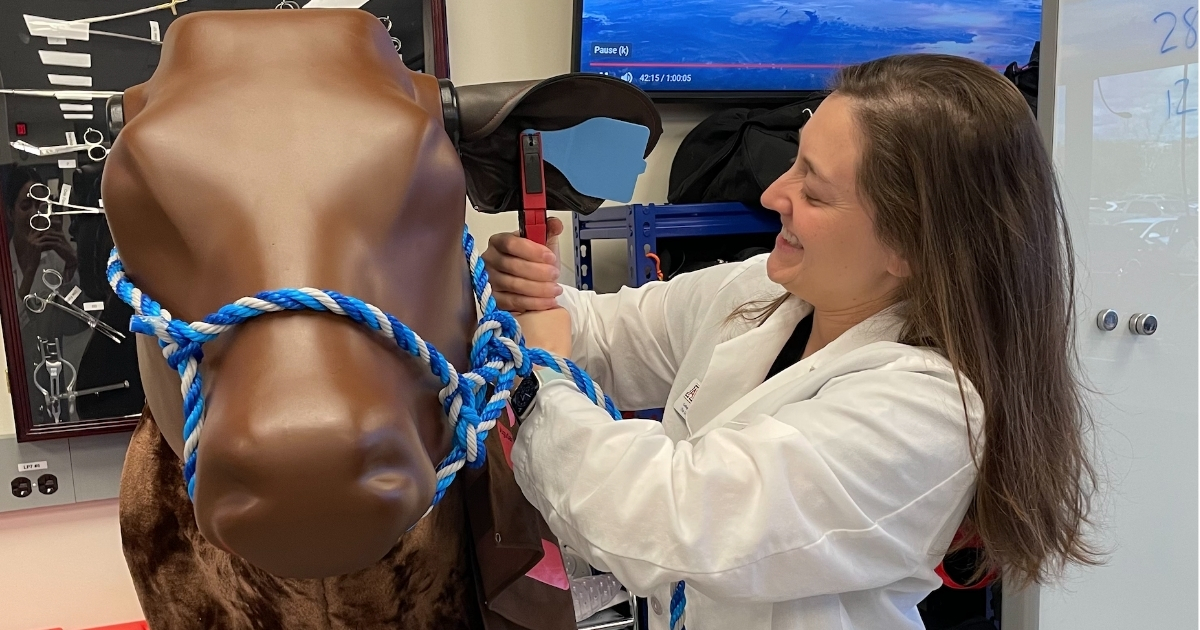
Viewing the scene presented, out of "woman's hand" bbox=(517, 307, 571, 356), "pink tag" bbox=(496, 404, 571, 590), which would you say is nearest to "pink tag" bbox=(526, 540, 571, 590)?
"pink tag" bbox=(496, 404, 571, 590)

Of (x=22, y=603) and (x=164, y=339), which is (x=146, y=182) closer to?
(x=164, y=339)

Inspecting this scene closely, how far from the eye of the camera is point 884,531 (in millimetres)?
698

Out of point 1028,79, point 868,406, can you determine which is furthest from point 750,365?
point 1028,79

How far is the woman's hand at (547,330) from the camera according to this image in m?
0.72

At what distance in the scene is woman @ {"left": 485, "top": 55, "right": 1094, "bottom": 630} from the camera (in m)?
0.67

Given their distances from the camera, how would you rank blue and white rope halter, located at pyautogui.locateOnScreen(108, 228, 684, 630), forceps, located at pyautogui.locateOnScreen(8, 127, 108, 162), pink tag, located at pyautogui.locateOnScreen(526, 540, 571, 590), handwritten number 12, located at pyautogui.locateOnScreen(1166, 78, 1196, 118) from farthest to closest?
1. handwritten number 12, located at pyautogui.locateOnScreen(1166, 78, 1196, 118)
2. forceps, located at pyautogui.locateOnScreen(8, 127, 108, 162)
3. pink tag, located at pyautogui.locateOnScreen(526, 540, 571, 590)
4. blue and white rope halter, located at pyautogui.locateOnScreen(108, 228, 684, 630)

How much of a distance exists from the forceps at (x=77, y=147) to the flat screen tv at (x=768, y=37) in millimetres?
885

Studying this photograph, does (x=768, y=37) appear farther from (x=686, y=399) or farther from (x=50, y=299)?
(x=50, y=299)

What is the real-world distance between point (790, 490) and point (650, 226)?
2.99ft

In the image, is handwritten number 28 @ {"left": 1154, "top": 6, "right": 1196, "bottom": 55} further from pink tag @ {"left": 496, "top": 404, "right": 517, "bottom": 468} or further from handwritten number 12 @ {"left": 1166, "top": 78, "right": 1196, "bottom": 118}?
pink tag @ {"left": 496, "top": 404, "right": 517, "bottom": 468}

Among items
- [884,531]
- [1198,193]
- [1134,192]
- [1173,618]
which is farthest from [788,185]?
[1173,618]

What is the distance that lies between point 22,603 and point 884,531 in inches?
60.3

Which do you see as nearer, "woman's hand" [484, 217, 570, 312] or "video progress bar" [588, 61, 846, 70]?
"woman's hand" [484, 217, 570, 312]

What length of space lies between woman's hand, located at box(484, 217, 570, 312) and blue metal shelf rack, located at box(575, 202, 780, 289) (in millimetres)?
774
